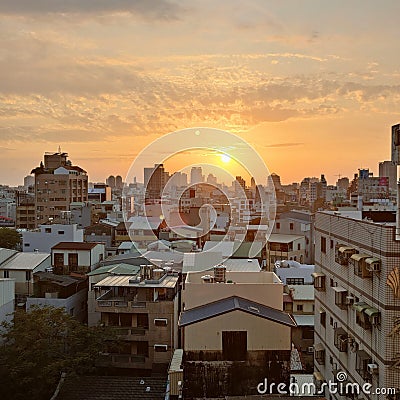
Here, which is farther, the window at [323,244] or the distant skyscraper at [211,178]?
the distant skyscraper at [211,178]

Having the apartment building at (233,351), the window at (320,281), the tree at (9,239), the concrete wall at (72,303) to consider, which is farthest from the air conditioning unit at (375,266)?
the tree at (9,239)

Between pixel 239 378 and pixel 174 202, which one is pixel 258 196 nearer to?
pixel 174 202

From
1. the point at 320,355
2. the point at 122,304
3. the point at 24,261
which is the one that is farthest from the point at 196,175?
the point at 320,355

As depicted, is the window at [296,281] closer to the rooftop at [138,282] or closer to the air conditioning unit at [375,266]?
the rooftop at [138,282]

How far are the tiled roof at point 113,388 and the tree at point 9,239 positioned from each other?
13.1 metres

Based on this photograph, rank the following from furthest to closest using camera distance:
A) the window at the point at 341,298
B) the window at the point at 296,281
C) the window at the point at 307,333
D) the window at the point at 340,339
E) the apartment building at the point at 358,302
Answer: the window at the point at 296,281, the window at the point at 307,333, the window at the point at 341,298, the window at the point at 340,339, the apartment building at the point at 358,302

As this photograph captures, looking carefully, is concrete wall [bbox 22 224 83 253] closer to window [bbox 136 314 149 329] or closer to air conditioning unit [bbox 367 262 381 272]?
window [bbox 136 314 149 329]

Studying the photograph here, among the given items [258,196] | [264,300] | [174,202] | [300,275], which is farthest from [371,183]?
[264,300]

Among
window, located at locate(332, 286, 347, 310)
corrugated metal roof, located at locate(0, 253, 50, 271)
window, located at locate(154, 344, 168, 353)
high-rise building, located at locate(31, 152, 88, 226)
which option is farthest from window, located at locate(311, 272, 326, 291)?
high-rise building, located at locate(31, 152, 88, 226)

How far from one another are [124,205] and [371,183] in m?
25.4

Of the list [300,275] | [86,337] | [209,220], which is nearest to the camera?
[86,337]

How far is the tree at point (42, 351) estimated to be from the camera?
9781mm

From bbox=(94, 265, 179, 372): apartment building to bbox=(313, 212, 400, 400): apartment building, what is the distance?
378 centimetres

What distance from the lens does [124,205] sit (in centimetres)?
3469
